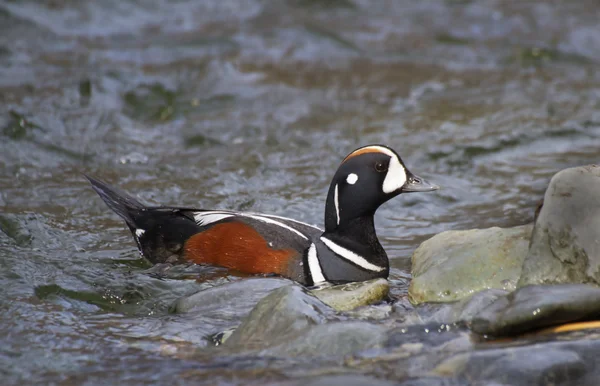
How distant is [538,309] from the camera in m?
4.69

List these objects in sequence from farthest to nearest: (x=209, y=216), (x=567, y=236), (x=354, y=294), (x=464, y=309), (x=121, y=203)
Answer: (x=121, y=203) < (x=209, y=216) < (x=354, y=294) < (x=567, y=236) < (x=464, y=309)

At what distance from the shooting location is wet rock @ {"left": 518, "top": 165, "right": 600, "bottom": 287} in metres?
5.28

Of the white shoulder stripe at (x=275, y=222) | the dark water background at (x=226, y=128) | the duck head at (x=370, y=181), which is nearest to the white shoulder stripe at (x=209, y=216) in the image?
the white shoulder stripe at (x=275, y=222)

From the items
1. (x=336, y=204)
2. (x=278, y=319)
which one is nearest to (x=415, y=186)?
(x=336, y=204)

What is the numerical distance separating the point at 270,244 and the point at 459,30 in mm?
9171

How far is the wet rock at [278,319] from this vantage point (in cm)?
491

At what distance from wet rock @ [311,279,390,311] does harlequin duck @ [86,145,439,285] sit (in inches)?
14.6

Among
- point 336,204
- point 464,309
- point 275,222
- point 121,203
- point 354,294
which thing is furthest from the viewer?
point 121,203

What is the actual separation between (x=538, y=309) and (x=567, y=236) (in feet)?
2.57

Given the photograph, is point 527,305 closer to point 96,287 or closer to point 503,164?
point 96,287

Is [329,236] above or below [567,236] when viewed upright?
below

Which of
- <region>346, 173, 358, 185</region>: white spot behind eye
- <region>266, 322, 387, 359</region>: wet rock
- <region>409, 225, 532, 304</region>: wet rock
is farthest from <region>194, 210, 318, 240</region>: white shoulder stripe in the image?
<region>266, 322, 387, 359</region>: wet rock

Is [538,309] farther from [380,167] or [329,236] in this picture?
[329,236]

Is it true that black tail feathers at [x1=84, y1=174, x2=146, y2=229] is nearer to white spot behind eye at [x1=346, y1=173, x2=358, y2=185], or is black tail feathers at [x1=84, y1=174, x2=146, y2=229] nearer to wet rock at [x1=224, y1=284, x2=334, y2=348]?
white spot behind eye at [x1=346, y1=173, x2=358, y2=185]
